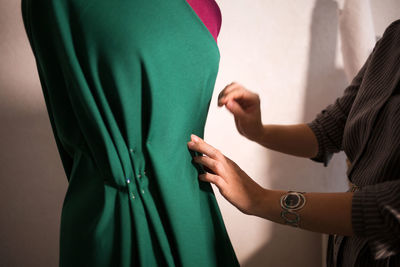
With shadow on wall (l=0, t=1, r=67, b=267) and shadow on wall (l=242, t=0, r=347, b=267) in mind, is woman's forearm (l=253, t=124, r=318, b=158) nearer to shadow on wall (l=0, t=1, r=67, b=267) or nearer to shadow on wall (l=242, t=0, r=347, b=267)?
shadow on wall (l=242, t=0, r=347, b=267)

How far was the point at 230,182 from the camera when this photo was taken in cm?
48

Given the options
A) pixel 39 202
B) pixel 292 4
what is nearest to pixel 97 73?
pixel 39 202

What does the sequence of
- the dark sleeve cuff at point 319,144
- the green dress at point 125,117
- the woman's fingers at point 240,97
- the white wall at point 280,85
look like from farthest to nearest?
the white wall at point 280,85, the dark sleeve cuff at point 319,144, the woman's fingers at point 240,97, the green dress at point 125,117

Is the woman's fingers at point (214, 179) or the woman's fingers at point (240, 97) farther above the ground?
the woman's fingers at point (240, 97)

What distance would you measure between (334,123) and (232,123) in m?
0.37

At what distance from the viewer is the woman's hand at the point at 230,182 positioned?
18.3 inches

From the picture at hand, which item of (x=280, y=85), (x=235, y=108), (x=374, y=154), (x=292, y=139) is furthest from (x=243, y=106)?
(x=280, y=85)

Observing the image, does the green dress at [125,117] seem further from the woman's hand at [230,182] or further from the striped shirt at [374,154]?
the striped shirt at [374,154]

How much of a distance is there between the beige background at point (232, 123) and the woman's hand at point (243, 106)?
283 mm

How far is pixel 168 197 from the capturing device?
0.40m

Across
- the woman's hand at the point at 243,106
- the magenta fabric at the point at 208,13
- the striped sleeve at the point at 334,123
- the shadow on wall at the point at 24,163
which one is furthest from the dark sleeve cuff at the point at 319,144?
the shadow on wall at the point at 24,163

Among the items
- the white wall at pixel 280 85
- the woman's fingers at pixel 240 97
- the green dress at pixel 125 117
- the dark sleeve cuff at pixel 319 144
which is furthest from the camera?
the white wall at pixel 280 85

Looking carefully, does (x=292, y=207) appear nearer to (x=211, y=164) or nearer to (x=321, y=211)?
(x=321, y=211)

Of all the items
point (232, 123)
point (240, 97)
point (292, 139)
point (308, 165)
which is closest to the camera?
point (240, 97)
